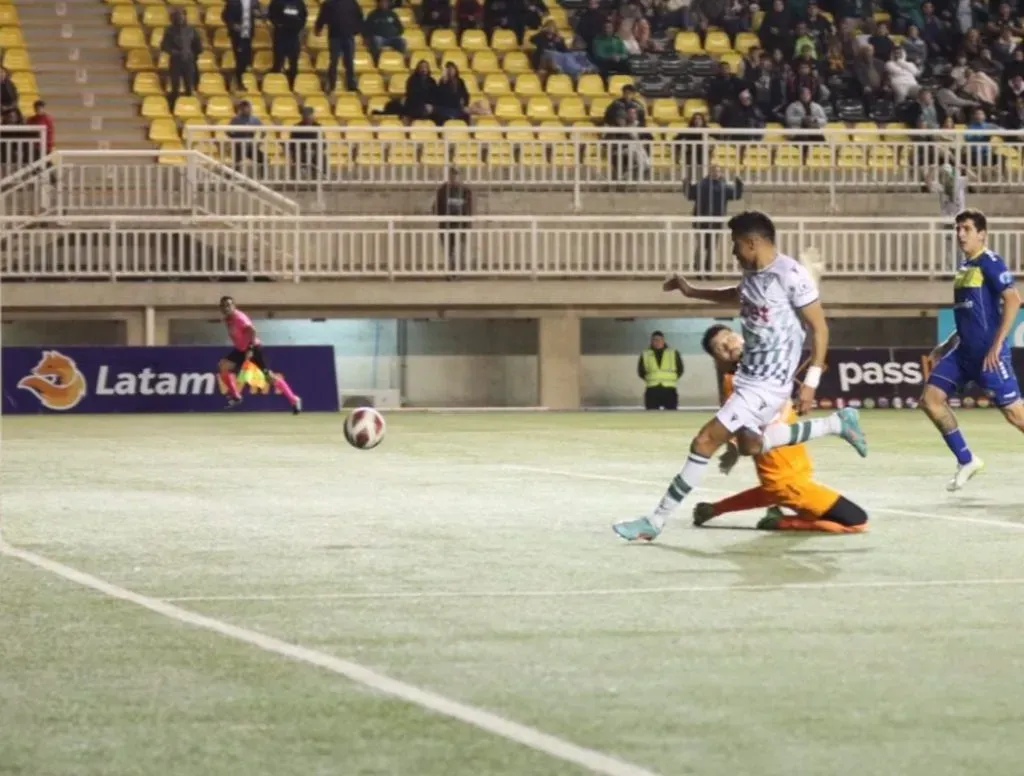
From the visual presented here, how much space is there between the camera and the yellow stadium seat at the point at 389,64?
3847cm

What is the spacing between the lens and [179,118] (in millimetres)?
36844

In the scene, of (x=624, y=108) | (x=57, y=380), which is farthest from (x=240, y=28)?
(x=57, y=380)

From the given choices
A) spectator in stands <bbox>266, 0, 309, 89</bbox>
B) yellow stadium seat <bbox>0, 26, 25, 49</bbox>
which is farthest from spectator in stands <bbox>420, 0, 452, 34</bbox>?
yellow stadium seat <bbox>0, 26, 25, 49</bbox>

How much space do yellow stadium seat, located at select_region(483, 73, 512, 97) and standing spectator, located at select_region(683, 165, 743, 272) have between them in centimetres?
462

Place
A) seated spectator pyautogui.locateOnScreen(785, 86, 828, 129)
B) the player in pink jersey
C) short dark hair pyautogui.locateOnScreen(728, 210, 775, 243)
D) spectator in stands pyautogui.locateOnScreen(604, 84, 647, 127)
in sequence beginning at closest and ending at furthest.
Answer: short dark hair pyautogui.locateOnScreen(728, 210, 775, 243) < the player in pink jersey < spectator in stands pyautogui.locateOnScreen(604, 84, 647, 127) < seated spectator pyautogui.locateOnScreen(785, 86, 828, 129)

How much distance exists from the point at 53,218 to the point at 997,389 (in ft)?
67.1

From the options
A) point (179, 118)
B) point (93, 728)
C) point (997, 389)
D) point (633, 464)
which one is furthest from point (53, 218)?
point (93, 728)

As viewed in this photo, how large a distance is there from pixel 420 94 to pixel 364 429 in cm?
1687

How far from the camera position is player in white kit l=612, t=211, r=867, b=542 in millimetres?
11617

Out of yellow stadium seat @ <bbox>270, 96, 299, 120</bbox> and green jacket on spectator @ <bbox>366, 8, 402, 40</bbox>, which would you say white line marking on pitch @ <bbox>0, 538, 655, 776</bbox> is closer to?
yellow stadium seat @ <bbox>270, 96, 299, 120</bbox>

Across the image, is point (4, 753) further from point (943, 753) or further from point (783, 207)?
point (783, 207)

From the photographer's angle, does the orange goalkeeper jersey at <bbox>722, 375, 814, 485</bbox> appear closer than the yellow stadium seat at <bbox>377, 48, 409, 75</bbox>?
Yes

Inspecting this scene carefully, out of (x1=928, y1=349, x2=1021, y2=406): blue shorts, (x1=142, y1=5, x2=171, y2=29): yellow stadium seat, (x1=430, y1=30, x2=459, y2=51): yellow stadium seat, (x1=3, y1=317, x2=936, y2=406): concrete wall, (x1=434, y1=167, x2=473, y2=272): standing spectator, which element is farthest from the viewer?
(x1=430, y1=30, x2=459, y2=51): yellow stadium seat

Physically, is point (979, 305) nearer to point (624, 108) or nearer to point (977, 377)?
point (977, 377)
